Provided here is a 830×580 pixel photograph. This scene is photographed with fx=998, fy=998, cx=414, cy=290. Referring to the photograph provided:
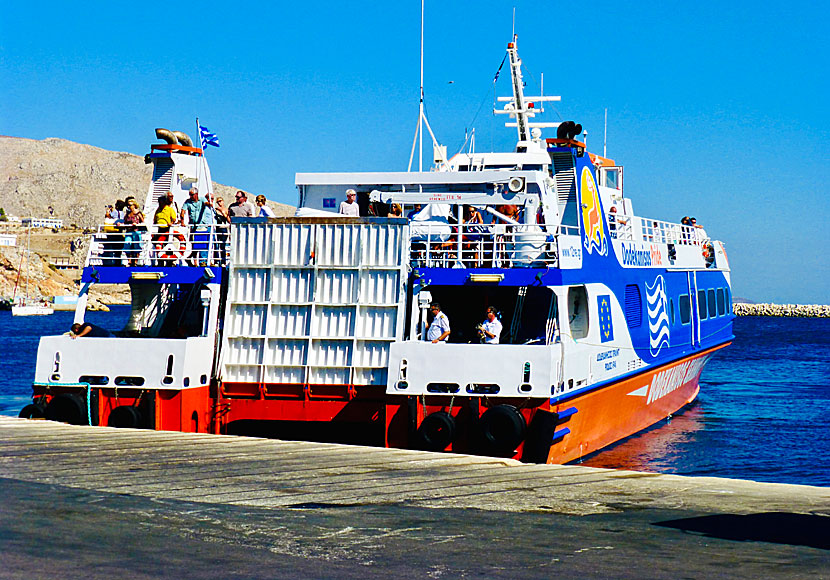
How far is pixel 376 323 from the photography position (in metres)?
14.4

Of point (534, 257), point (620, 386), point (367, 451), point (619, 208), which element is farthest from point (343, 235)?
point (619, 208)

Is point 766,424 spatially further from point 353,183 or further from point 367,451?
point 367,451

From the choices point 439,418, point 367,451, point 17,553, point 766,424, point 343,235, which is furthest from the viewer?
point 766,424

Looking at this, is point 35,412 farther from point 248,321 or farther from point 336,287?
point 336,287

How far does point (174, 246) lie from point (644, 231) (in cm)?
1187

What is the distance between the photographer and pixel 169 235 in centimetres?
1543

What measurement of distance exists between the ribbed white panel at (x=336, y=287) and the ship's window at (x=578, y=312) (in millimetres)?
3870

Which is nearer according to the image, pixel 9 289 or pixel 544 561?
pixel 544 561

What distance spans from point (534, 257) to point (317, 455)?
5038mm

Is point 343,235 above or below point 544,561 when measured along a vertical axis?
above

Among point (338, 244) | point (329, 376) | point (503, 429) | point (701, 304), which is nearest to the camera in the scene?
point (503, 429)

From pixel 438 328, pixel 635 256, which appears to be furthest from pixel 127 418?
pixel 635 256

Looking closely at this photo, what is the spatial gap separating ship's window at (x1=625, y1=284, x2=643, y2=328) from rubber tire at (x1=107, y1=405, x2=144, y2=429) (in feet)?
29.0

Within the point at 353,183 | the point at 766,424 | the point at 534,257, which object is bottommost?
the point at 766,424
